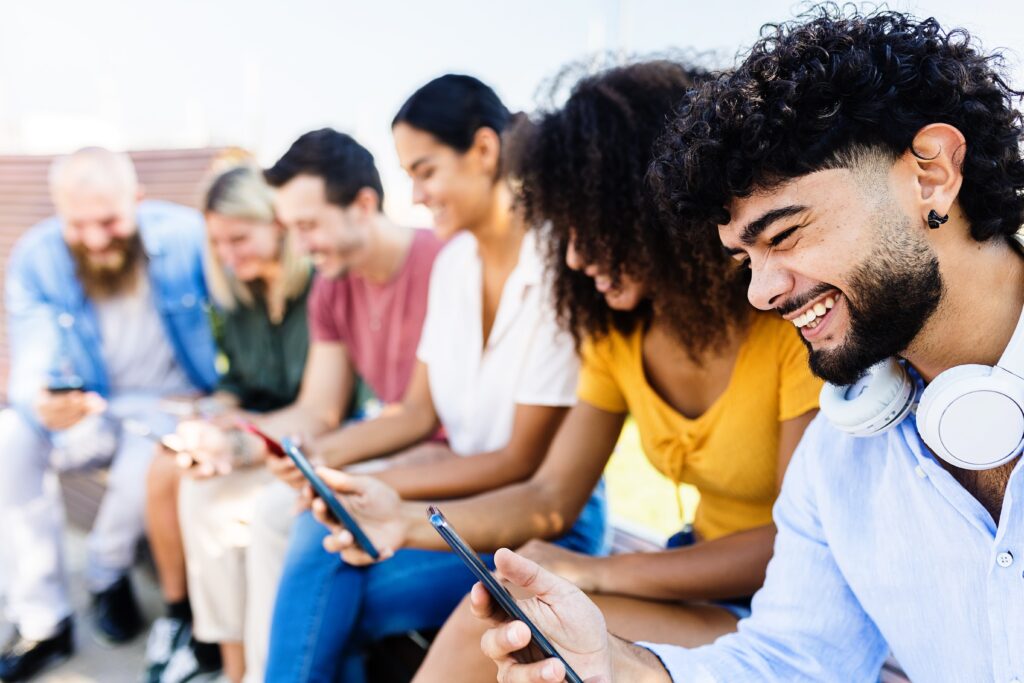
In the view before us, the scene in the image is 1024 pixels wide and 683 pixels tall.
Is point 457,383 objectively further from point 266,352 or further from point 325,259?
point 266,352

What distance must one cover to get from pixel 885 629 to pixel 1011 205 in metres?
0.65

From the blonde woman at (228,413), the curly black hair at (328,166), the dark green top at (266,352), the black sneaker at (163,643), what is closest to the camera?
the blonde woman at (228,413)

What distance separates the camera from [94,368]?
3.42 metres

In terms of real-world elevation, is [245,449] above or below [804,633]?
below

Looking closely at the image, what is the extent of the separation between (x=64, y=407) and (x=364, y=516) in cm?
183

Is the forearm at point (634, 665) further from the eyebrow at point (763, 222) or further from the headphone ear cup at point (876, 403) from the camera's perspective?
the eyebrow at point (763, 222)

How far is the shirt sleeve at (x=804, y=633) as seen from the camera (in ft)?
4.34

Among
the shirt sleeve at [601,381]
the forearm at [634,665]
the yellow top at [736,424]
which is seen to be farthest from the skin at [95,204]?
the forearm at [634,665]

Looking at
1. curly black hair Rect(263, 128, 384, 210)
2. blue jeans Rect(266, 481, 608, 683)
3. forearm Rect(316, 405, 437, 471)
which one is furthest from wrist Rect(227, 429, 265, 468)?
curly black hair Rect(263, 128, 384, 210)

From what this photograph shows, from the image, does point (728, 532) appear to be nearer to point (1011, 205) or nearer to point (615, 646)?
point (615, 646)

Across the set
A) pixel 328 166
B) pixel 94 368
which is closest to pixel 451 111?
pixel 328 166

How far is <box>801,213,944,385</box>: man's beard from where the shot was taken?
1.12m

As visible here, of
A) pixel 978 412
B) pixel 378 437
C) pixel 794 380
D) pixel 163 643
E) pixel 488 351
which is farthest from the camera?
pixel 163 643

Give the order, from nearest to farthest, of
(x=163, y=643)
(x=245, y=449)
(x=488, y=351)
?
(x=488, y=351), (x=245, y=449), (x=163, y=643)
